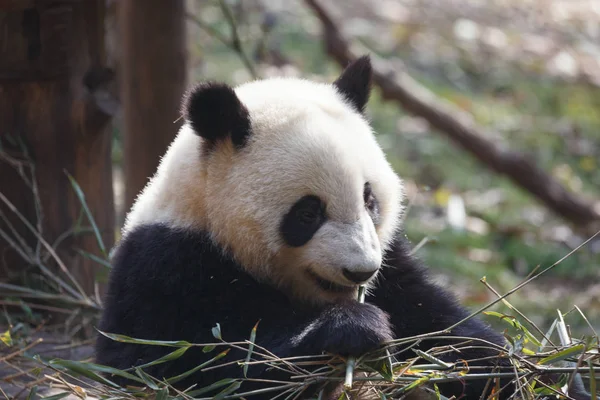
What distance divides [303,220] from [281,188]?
153 mm

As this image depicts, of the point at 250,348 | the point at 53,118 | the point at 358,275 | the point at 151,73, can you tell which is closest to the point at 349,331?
the point at 358,275

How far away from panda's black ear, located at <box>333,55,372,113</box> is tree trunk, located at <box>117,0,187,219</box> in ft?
5.58

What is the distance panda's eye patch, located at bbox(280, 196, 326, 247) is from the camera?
3.40m

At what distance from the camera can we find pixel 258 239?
11.5ft

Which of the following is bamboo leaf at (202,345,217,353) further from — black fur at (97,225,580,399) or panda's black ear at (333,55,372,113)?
panda's black ear at (333,55,372,113)

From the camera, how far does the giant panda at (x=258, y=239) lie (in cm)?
330

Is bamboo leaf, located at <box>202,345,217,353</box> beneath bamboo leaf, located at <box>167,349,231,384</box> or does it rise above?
above

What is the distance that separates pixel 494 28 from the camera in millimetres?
13992

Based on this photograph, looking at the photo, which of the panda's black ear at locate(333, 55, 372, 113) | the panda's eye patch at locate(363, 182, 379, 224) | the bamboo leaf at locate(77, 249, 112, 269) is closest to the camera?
the panda's eye patch at locate(363, 182, 379, 224)

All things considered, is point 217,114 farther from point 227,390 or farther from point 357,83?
point 227,390

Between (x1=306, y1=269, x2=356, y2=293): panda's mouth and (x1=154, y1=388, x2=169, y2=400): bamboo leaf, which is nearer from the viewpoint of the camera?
(x1=154, y1=388, x2=169, y2=400): bamboo leaf

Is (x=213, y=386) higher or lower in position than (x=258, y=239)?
lower

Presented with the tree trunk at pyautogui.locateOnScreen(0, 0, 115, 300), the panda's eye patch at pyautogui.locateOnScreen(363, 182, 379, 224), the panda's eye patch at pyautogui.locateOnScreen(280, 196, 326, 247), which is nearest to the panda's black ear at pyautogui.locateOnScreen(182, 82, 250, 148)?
the panda's eye patch at pyautogui.locateOnScreen(280, 196, 326, 247)

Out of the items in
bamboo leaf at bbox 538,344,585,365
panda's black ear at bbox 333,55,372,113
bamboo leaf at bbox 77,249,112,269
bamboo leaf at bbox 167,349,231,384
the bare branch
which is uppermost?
panda's black ear at bbox 333,55,372,113
